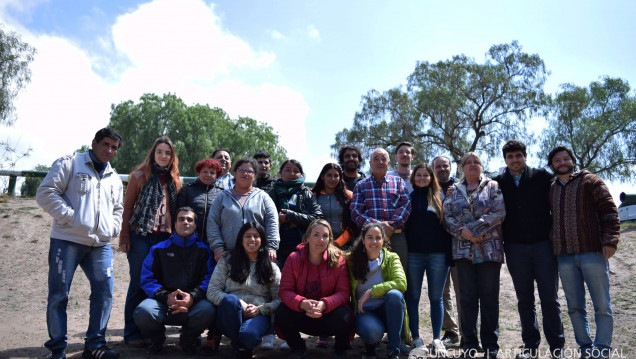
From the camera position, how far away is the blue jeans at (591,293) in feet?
13.7

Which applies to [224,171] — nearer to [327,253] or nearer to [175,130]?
[327,253]

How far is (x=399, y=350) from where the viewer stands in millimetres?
4305

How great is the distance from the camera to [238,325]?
4.20 m

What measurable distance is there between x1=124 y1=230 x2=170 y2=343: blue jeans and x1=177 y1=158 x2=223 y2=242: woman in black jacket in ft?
1.63

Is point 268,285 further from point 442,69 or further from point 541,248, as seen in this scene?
point 442,69

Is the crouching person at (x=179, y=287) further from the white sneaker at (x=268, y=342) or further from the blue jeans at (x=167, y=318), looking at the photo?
the white sneaker at (x=268, y=342)

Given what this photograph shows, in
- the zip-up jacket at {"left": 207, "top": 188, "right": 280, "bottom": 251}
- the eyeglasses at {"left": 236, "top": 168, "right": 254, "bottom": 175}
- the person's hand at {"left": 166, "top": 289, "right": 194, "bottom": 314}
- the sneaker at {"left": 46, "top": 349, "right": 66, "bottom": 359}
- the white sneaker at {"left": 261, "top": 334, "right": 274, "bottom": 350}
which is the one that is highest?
the eyeglasses at {"left": 236, "top": 168, "right": 254, "bottom": 175}

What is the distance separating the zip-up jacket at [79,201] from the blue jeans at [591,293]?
4636mm

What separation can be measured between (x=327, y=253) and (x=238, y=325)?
1115 mm

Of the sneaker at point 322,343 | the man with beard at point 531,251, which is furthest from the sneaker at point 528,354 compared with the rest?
the sneaker at point 322,343

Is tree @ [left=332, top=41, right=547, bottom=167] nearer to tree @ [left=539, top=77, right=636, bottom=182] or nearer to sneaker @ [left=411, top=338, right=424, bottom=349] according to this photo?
tree @ [left=539, top=77, right=636, bottom=182]

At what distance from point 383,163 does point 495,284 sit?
180cm

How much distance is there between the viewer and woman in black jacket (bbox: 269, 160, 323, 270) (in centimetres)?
515

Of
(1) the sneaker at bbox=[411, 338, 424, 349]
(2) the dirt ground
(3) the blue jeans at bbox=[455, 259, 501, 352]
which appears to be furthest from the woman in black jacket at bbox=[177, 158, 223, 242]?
(3) the blue jeans at bbox=[455, 259, 501, 352]
